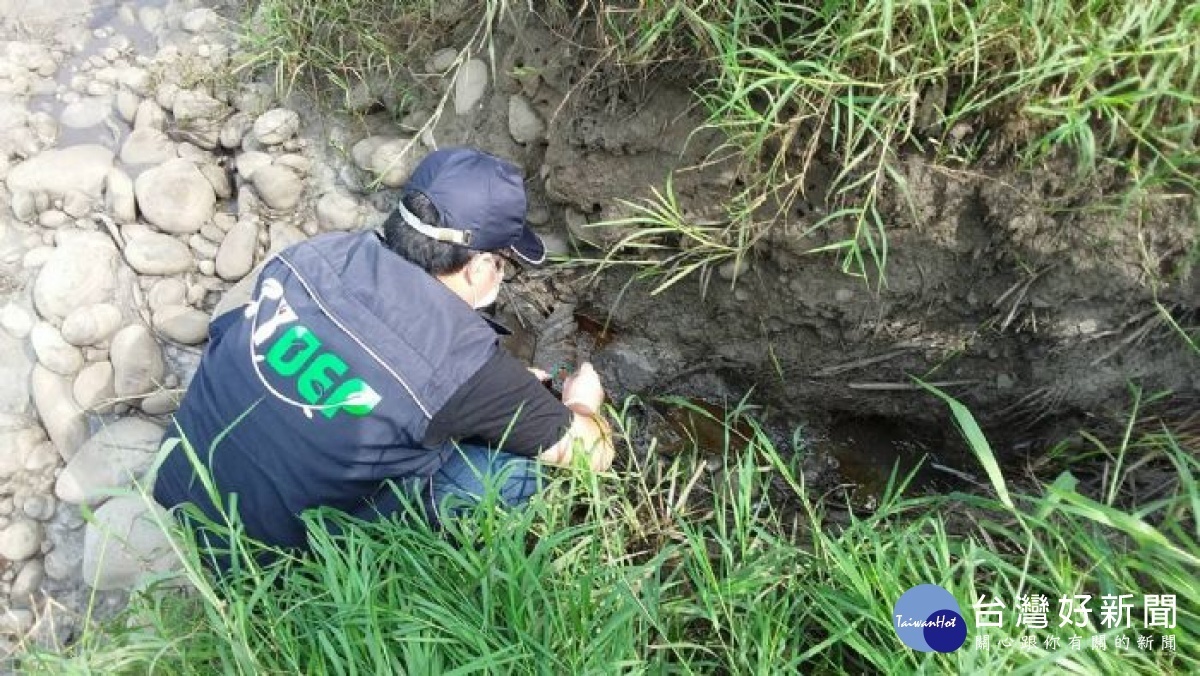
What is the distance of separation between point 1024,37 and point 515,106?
1476 millimetres

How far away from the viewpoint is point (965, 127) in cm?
→ 200

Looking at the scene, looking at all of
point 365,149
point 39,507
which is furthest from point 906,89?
point 39,507

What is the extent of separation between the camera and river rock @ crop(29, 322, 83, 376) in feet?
8.54

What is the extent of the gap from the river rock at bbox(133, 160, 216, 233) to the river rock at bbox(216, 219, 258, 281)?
0.16 m

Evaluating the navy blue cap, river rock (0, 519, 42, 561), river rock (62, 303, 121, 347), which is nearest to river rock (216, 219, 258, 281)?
river rock (62, 303, 121, 347)

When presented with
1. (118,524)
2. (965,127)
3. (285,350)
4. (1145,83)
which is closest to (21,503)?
(118,524)

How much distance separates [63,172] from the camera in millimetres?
2934

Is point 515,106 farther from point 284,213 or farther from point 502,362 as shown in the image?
point 502,362

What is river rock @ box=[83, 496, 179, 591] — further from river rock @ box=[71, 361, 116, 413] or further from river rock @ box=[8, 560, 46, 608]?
river rock @ box=[71, 361, 116, 413]

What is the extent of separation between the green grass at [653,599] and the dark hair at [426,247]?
59cm

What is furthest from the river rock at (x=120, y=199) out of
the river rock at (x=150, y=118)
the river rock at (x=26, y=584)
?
the river rock at (x=26, y=584)

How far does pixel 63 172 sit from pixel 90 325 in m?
0.70

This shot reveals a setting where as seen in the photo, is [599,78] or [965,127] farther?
[599,78]

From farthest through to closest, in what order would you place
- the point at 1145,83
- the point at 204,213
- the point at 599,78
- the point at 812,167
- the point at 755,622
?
the point at 204,213
the point at 599,78
the point at 812,167
the point at 1145,83
the point at 755,622
